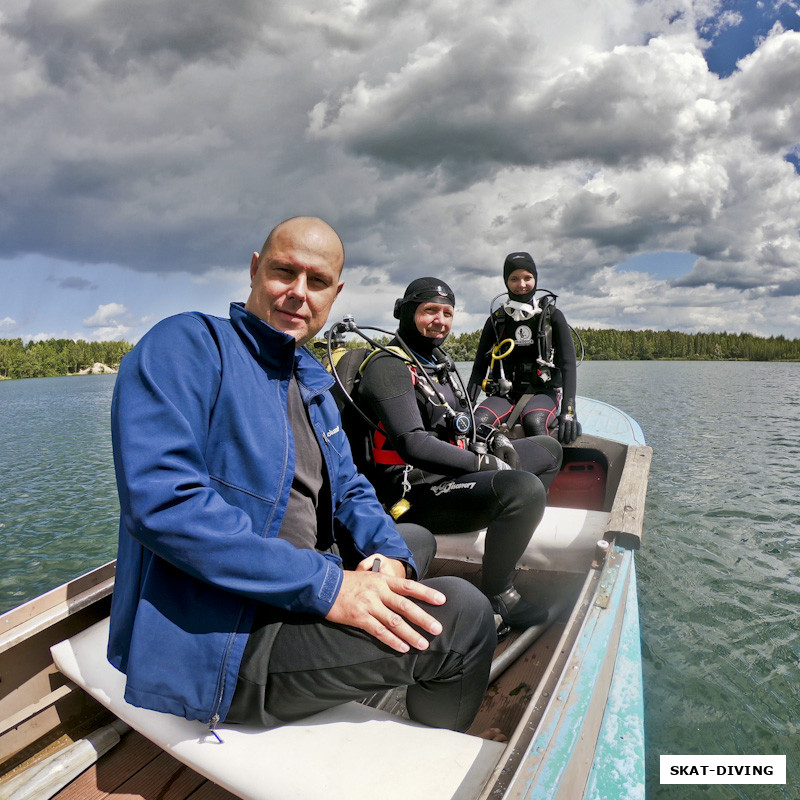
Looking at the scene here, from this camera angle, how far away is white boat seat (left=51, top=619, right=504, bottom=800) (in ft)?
4.10

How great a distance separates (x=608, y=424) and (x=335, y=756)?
5881mm

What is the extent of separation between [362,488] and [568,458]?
3.85 metres

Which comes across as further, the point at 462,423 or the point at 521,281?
the point at 521,281

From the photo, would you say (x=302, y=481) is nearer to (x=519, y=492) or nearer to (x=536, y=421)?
(x=519, y=492)

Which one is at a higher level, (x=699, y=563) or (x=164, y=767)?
(x=164, y=767)

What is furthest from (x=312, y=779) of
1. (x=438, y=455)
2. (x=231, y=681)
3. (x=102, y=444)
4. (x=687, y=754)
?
(x=102, y=444)

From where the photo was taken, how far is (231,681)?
1261 millimetres

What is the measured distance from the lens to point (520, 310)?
5070 millimetres

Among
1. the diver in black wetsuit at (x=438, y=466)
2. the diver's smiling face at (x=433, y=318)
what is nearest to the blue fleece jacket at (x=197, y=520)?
the diver in black wetsuit at (x=438, y=466)

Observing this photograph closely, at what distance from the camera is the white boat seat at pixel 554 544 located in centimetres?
270

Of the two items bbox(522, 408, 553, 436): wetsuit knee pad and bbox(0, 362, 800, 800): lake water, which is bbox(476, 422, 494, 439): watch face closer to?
bbox(522, 408, 553, 436): wetsuit knee pad

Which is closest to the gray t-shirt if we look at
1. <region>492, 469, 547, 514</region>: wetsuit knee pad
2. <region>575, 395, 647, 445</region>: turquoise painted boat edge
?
<region>492, 469, 547, 514</region>: wetsuit knee pad

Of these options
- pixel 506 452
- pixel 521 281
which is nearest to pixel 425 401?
pixel 506 452

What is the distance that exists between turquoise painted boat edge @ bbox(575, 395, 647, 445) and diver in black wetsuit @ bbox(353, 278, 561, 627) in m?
2.89
